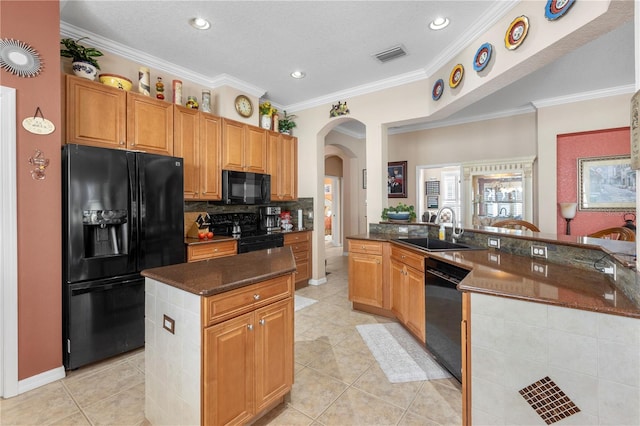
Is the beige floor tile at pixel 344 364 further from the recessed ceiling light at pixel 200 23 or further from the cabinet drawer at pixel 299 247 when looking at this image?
the recessed ceiling light at pixel 200 23

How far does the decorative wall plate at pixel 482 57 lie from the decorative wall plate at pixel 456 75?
0.21 meters

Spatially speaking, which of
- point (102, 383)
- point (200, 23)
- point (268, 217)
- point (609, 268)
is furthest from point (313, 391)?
point (200, 23)

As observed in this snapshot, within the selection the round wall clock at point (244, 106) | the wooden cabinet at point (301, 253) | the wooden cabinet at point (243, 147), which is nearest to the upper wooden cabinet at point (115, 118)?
the wooden cabinet at point (243, 147)

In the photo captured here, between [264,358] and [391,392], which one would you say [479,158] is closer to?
[391,392]

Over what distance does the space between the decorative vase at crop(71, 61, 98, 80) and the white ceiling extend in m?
0.38

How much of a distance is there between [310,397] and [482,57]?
3.23 meters

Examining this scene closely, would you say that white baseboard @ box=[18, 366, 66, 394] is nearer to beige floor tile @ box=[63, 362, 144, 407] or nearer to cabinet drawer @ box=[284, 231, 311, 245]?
beige floor tile @ box=[63, 362, 144, 407]

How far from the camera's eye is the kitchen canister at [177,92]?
3.32 metres

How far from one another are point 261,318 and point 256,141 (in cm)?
308

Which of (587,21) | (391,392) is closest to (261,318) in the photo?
(391,392)

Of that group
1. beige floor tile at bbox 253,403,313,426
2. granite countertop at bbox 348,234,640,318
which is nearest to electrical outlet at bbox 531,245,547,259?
granite countertop at bbox 348,234,640,318

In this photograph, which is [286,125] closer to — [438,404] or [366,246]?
[366,246]

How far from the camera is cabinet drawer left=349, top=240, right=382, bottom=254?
3.32 meters

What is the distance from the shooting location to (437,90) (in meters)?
3.35
